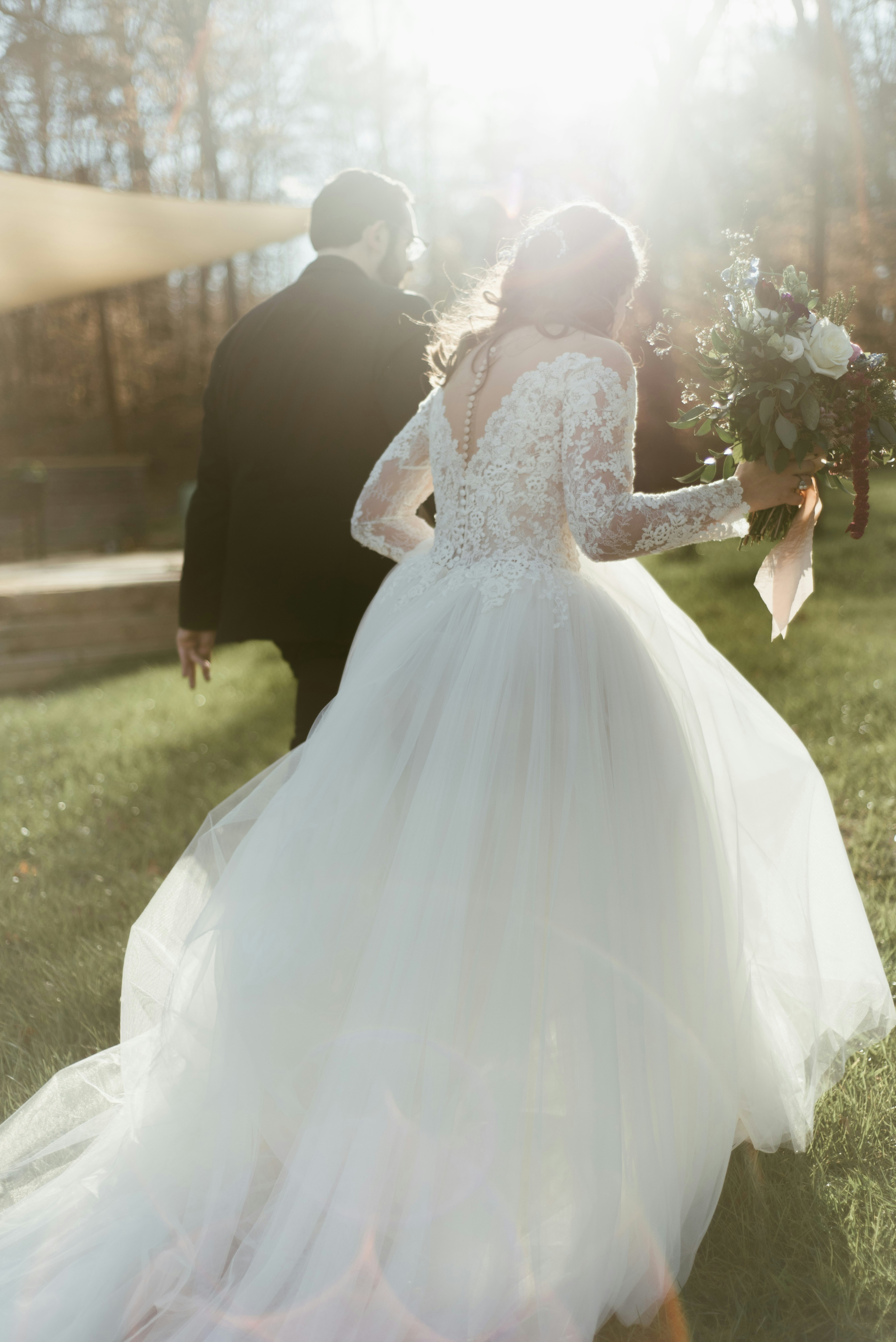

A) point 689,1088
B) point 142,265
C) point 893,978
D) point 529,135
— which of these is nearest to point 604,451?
point 689,1088

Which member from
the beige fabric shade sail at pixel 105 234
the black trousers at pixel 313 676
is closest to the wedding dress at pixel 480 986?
the black trousers at pixel 313 676

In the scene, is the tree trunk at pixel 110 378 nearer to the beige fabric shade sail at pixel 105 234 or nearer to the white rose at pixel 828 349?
the beige fabric shade sail at pixel 105 234

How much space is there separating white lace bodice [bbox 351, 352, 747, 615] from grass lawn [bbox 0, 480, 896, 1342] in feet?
3.78

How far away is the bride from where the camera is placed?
5.52ft

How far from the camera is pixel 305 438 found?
121 inches

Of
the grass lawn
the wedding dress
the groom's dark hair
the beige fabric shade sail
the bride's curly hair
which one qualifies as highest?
the beige fabric shade sail

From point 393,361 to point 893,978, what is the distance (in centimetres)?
233

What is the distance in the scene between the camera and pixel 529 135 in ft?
58.7

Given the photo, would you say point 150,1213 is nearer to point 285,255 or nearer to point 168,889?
point 168,889

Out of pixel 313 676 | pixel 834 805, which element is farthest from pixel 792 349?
pixel 834 805

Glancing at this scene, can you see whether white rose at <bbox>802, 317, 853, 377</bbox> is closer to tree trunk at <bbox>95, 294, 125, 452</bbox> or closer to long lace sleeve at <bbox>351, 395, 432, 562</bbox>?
long lace sleeve at <bbox>351, 395, 432, 562</bbox>

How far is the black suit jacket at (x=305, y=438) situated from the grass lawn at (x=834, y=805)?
1.09m

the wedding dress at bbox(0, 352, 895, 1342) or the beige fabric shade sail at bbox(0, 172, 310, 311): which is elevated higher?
the beige fabric shade sail at bbox(0, 172, 310, 311)

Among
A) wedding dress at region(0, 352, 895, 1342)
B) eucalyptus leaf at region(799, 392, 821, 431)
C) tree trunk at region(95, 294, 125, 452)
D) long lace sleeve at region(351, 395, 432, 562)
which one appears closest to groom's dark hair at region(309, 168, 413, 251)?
long lace sleeve at region(351, 395, 432, 562)
